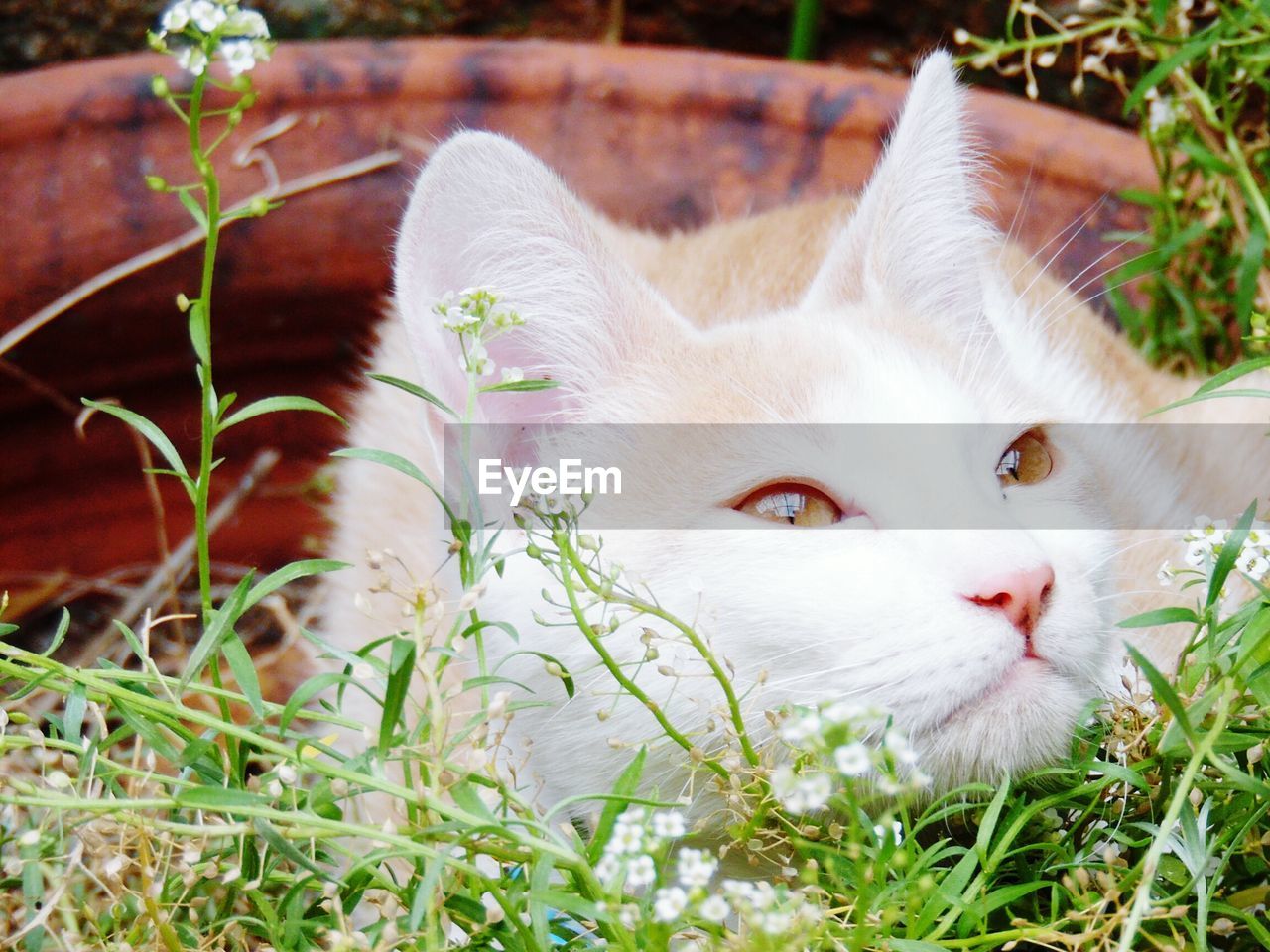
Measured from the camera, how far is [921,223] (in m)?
1.13

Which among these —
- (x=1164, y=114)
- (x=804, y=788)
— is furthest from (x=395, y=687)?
(x=1164, y=114)

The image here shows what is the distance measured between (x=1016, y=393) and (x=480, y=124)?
91 cm

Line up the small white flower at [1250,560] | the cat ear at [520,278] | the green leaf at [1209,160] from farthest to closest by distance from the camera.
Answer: the green leaf at [1209,160], the cat ear at [520,278], the small white flower at [1250,560]

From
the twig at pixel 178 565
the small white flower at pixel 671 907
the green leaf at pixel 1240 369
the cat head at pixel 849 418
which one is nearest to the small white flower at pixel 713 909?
the small white flower at pixel 671 907

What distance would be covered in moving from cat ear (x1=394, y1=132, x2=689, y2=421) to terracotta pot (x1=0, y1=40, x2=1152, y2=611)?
0.62 metres

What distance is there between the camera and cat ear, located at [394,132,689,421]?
3.07ft

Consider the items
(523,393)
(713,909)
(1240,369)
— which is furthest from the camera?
(523,393)

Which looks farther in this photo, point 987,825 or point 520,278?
point 520,278

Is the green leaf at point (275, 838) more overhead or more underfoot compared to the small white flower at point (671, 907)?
more underfoot

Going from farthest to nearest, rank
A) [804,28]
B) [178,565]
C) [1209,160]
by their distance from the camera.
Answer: [804,28] < [178,565] < [1209,160]

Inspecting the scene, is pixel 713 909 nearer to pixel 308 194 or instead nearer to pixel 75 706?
pixel 75 706

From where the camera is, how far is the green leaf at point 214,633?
689mm

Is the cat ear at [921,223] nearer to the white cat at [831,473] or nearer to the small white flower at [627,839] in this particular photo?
the white cat at [831,473]

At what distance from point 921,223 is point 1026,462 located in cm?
24
